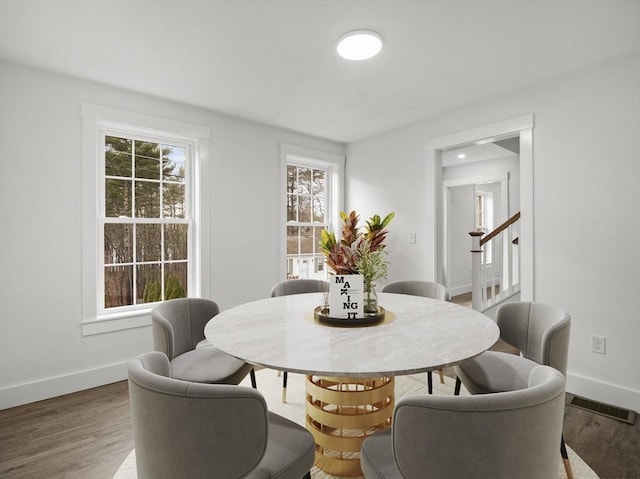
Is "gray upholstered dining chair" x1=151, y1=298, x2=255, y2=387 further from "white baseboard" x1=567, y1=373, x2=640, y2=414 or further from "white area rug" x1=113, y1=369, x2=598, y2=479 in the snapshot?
"white baseboard" x1=567, y1=373, x2=640, y2=414

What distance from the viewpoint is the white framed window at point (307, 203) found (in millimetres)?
4312

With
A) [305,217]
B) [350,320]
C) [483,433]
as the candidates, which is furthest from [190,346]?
[305,217]

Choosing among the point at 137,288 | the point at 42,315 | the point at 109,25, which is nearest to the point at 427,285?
the point at 137,288

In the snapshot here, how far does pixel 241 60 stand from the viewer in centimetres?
250

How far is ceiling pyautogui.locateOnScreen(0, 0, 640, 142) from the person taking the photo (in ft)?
6.39

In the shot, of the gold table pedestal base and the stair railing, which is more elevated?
the stair railing

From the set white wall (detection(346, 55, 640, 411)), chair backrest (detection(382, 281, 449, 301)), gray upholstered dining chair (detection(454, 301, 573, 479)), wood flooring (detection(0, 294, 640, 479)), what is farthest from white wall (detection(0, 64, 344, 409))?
white wall (detection(346, 55, 640, 411))

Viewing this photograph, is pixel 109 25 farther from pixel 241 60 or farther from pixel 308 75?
pixel 308 75

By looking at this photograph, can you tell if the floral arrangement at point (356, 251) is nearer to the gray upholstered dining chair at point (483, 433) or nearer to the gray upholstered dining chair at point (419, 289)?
the gray upholstered dining chair at point (483, 433)

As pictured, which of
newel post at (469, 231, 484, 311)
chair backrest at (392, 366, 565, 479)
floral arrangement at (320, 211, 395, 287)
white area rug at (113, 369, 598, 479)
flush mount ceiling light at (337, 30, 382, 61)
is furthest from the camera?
newel post at (469, 231, 484, 311)

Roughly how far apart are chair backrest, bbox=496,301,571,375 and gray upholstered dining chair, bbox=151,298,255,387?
1.51 metres

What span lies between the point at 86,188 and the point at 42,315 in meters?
1.05

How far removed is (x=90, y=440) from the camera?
212 centimetres

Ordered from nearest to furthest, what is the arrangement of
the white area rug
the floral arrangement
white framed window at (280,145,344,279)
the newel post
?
the floral arrangement, the white area rug, the newel post, white framed window at (280,145,344,279)
